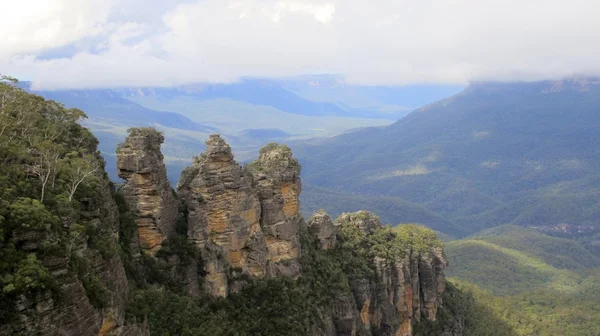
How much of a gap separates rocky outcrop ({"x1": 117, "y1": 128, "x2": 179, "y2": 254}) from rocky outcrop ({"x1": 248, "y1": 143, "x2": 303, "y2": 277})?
8.67m

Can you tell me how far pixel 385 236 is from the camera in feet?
159

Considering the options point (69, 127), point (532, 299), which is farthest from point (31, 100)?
point (532, 299)

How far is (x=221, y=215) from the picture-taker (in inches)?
1257

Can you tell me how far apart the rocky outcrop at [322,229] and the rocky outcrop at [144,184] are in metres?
16.4

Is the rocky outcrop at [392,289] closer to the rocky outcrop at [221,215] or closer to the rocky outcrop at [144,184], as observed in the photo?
the rocky outcrop at [221,215]

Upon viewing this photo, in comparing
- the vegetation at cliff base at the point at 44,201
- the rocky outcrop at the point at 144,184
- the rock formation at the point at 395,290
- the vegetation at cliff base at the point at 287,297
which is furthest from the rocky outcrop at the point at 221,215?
the rock formation at the point at 395,290

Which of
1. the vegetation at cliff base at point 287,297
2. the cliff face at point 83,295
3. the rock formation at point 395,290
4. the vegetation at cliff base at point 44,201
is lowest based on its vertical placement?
the rock formation at point 395,290

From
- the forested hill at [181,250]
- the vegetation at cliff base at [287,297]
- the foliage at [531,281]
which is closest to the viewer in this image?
the forested hill at [181,250]

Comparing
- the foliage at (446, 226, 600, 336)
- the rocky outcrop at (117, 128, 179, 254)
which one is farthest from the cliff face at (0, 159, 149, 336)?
the foliage at (446, 226, 600, 336)

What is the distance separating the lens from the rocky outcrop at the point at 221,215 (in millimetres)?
30859

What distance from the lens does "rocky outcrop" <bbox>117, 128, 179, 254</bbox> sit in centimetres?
2789

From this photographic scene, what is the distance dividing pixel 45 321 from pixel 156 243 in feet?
43.9

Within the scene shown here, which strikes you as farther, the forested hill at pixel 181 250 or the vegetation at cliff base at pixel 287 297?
the vegetation at cliff base at pixel 287 297

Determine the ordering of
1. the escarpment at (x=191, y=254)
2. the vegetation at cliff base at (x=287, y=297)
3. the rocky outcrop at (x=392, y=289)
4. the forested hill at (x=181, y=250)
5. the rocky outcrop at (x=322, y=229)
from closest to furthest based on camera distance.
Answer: the escarpment at (x=191, y=254) → the forested hill at (x=181, y=250) → the vegetation at cliff base at (x=287, y=297) → the rocky outcrop at (x=392, y=289) → the rocky outcrop at (x=322, y=229)
